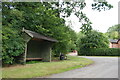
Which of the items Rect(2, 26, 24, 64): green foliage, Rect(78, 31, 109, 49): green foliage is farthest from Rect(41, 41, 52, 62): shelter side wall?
Rect(78, 31, 109, 49): green foliage

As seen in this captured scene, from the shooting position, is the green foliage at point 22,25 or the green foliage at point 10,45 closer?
the green foliage at point 10,45

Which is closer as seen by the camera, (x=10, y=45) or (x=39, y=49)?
(x=10, y=45)

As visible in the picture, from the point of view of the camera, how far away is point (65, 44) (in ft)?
49.0

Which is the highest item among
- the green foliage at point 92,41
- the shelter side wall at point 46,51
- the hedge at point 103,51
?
the green foliage at point 92,41

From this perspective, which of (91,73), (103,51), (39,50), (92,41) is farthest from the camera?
(92,41)

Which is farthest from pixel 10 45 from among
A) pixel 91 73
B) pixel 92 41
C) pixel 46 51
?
pixel 92 41

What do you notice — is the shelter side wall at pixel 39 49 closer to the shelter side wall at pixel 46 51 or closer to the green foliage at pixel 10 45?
the shelter side wall at pixel 46 51

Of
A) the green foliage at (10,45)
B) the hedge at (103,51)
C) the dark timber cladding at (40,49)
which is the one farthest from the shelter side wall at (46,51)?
the hedge at (103,51)

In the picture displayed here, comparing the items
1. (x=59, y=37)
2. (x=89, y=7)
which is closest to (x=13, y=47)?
(x=59, y=37)

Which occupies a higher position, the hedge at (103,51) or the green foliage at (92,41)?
the green foliage at (92,41)

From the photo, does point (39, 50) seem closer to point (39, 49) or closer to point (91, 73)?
point (39, 49)

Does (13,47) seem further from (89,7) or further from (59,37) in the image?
(89,7)

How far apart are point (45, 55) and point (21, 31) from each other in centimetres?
395

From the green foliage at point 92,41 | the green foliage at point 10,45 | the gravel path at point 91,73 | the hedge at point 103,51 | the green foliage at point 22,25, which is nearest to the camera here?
the gravel path at point 91,73
